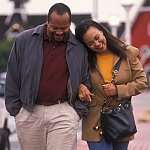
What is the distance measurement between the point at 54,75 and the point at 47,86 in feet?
0.29

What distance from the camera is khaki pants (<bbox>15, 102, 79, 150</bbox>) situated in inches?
165

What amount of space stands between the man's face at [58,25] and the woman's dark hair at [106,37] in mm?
228

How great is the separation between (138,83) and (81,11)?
118 feet

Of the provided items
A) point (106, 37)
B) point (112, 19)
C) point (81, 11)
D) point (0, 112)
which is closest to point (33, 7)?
point (81, 11)

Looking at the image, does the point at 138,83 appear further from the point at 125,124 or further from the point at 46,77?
the point at 46,77

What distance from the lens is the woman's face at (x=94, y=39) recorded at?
14.1 feet

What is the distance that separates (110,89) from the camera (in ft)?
14.2

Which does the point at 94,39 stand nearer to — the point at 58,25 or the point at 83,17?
the point at 58,25

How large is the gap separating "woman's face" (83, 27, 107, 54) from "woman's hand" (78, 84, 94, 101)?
28cm

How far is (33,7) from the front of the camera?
1679 inches

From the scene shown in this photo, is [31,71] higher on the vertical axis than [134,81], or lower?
higher

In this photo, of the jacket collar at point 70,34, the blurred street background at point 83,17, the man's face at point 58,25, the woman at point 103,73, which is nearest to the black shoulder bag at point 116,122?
the woman at point 103,73

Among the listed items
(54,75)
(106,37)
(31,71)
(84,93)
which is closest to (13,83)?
(31,71)

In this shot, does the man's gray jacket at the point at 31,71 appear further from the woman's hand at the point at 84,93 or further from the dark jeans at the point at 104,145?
the dark jeans at the point at 104,145
